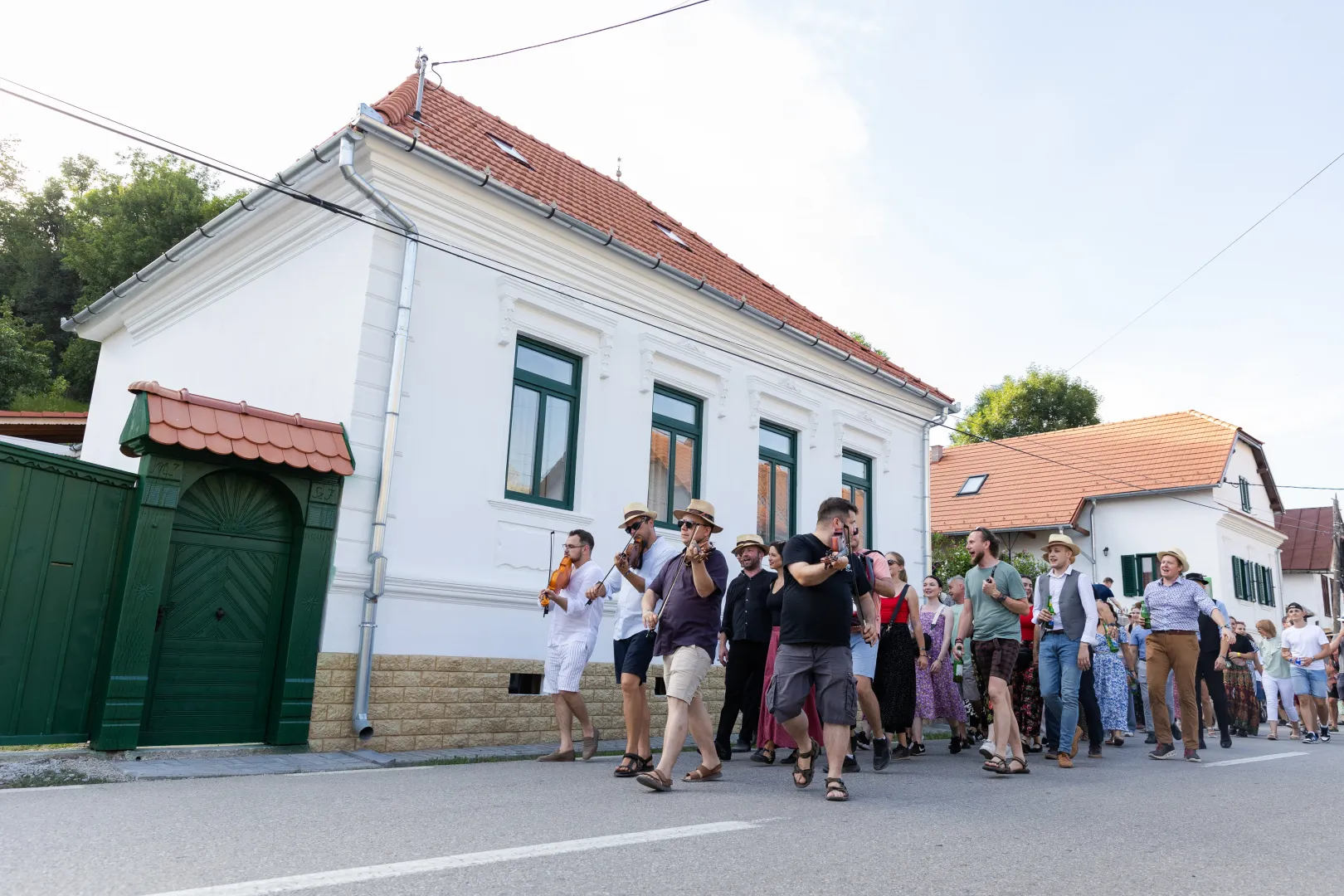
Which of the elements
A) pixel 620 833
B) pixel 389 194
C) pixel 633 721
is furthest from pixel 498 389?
pixel 620 833

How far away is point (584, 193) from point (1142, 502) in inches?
890

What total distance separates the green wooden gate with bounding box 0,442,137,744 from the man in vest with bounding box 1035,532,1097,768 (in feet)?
25.3

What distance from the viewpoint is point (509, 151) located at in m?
13.4

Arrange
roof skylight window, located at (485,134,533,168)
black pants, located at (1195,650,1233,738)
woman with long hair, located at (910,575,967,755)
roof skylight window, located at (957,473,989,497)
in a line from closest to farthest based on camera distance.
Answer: woman with long hair, located at (910,575,967,755), black pants, located at (1195,650,1233,738), roof skylight window, located at (485,134,533,168), roof skylight window, located at (957,473,989,497)

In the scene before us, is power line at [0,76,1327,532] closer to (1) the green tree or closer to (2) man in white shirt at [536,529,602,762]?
(2) man in white shirt at [536,529,602,762]

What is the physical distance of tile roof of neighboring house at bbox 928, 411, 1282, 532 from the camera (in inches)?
1176

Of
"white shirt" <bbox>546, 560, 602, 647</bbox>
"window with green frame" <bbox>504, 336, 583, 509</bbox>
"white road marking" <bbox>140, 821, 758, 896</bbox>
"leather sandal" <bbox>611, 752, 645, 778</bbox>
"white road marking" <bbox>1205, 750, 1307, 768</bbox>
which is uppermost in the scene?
"window with green frame" <bbox>504, 336, 583, 509</bbox>

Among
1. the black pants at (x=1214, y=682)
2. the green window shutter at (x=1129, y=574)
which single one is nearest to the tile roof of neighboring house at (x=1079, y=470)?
the green window shutter at (x=1129, y=574)

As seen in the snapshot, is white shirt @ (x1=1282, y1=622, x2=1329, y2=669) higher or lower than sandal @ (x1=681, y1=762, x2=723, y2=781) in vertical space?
higher

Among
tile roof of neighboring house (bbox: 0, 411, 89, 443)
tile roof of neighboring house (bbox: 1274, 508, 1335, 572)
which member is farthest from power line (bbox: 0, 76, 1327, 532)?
tile roof of neighboring house (bbox: 1274, 508, 1335, 572)

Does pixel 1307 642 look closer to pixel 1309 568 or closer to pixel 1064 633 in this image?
pixel 1064 633

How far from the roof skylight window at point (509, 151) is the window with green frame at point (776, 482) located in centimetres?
499

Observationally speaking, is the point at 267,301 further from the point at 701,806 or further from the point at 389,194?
the point at 701,806

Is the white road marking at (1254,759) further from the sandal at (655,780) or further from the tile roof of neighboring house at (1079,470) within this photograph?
the tile roof of neighboring house at (1079,470)
